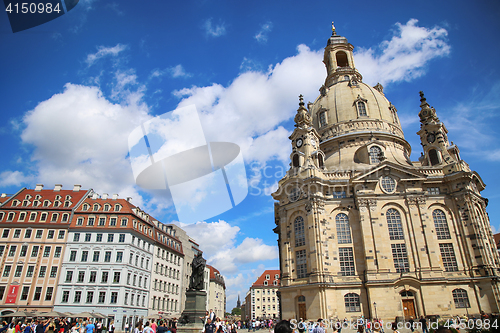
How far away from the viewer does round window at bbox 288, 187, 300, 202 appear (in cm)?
4112

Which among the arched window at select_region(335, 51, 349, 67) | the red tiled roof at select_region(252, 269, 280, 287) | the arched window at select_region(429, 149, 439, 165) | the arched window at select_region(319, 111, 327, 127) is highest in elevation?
the arched window at select_region(335, 51, 349, 67)

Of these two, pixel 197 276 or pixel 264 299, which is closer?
pixel 197 276

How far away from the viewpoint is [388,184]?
40.2 m

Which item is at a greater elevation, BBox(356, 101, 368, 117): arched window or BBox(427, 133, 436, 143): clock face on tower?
BBox(356, 101, 368, 117): arched window

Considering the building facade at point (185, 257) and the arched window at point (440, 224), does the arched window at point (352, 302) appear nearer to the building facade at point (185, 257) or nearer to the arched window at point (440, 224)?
the arched window at point (440, 224)

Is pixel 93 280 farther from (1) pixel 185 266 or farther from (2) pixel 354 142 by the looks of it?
(2) pixel 354 142

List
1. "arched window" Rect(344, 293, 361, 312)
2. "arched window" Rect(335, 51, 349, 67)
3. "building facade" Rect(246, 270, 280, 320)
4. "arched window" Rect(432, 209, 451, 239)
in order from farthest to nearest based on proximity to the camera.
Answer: "building facade" Rect(246, 270, 280, 320) < "arched window" Rect(335, 51, 349, 67) < "arched window" Rect(432, 209, 451, 239) < "arched window" Rect(344, 293, 361, 312)

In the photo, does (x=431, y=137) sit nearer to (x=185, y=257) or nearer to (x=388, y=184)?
(x=388, y=184)

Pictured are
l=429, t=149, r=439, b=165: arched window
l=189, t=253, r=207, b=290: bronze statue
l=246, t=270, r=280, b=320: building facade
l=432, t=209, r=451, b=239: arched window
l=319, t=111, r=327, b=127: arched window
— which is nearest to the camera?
l=189, t=253, r=207, b=290: bronze statue

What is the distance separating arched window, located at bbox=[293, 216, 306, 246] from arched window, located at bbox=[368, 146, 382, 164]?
13.8 metres

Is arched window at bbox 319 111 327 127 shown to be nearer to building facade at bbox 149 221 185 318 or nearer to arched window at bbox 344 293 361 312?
arched window at bbox 344 293 361 312

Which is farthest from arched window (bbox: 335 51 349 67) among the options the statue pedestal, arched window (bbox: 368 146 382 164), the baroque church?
the statue pedestal

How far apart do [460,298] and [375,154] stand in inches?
788

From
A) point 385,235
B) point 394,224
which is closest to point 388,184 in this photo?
point 394,224
